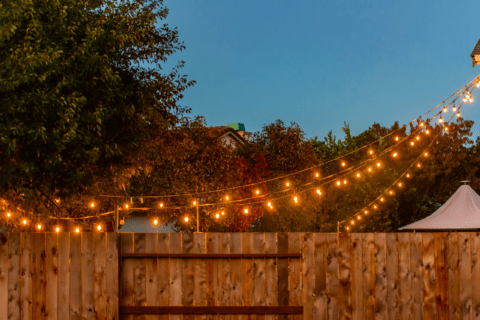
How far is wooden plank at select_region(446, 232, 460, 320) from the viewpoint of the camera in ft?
16.2

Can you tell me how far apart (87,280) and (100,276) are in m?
0.16

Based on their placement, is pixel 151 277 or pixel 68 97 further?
pixel 68 97

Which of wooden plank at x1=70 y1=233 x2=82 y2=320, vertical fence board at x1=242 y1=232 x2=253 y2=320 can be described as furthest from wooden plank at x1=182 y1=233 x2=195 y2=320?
wooden plank at x1=70 y1=233 x2=82 y2=320

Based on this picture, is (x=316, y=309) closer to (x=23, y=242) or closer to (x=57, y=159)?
(x=23, y=242)

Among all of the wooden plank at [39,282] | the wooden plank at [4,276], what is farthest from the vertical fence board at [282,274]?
the wooden plank at [4,276]

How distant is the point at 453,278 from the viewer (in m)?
4.97

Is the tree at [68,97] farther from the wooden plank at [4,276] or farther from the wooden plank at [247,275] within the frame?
the wooden plank at [247,275]

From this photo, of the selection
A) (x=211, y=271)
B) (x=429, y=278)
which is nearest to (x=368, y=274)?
(x=429, y=278)

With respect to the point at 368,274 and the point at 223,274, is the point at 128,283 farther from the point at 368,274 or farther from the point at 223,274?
the point at 368,274

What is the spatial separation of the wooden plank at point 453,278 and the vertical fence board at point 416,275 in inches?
11.4

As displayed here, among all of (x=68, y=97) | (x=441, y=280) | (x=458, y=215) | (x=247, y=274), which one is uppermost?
(x=68, y=97)

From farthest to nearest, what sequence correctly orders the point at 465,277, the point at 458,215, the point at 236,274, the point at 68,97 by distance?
the point at 458,215 → the point at 68,97 → the point at 236,274 → the point at 465,277

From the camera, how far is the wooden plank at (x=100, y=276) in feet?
16.8

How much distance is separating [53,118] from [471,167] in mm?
33349
